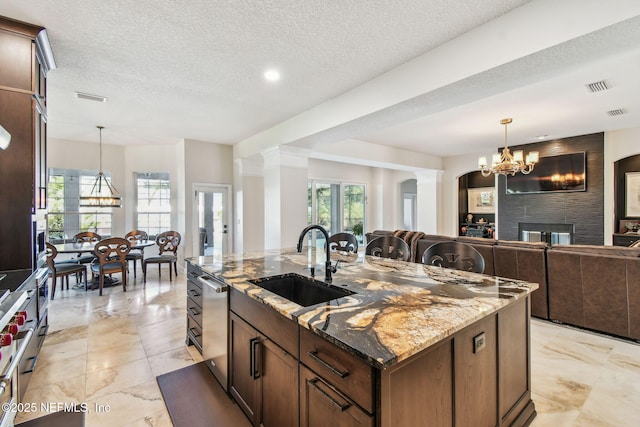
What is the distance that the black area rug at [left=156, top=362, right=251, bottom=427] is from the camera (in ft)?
6.29

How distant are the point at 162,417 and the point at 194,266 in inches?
45.0

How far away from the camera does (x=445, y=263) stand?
2461mm

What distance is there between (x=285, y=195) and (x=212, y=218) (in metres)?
2.39

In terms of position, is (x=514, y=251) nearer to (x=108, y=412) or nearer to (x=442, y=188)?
(x=108, y=412)

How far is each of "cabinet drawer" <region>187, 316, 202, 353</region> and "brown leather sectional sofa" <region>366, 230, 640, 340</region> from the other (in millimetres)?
3389

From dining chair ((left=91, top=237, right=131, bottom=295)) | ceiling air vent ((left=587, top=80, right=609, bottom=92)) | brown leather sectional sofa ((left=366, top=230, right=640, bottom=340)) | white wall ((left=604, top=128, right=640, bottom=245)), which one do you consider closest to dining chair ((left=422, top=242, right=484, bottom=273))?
brown leather sectional sofa ((left=366, top=230, right=640, bottom=340))

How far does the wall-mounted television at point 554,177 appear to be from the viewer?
600 centimetres

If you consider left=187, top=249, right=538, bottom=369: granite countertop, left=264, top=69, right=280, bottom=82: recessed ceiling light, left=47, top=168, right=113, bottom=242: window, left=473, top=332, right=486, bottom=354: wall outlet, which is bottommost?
left=473, top=332, right=486, bottom=354: wall outlet

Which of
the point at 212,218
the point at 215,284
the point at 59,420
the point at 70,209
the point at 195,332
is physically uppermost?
the point at 70,209

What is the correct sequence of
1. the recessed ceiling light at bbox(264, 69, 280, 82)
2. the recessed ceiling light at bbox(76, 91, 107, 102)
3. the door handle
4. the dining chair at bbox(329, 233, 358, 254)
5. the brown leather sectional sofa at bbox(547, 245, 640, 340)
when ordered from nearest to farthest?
1. the door handle
2. the brown leather sectional sofa at bbox(547, 245, 640, 340)
3. the recessed ceiling light at bbox(264, 69, 280, 82)
4. the dining chair at bbox(329, 233, 358, 254)
5. the recessed ceiling light at bbox(76, 91, 107, 102)

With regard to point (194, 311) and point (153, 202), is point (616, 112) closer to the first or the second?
point (194, 311)

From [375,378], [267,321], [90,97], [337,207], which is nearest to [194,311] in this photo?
[267,321]

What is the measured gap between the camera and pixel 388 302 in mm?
1545

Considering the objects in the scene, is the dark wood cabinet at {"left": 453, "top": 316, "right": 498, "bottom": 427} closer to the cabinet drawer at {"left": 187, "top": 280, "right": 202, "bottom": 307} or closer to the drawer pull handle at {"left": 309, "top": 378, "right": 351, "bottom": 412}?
the drawer pull handle at {"left": 309, "top": 378, "right": 351, "bottom": 412}
